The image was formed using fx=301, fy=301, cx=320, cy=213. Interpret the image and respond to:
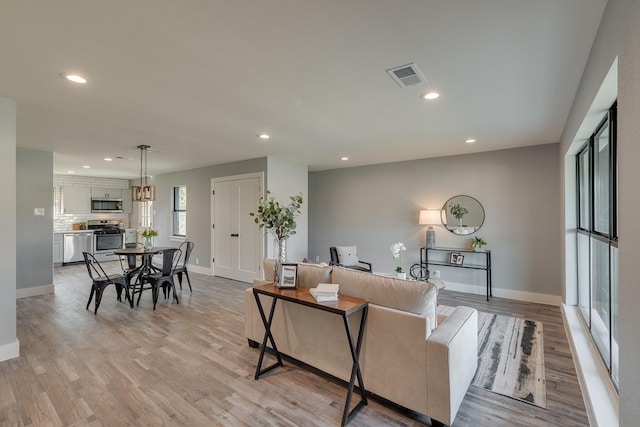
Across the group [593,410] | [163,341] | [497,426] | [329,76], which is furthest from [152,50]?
[593,410]

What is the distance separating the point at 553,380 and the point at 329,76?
10.1ft

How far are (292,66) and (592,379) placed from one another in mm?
3234

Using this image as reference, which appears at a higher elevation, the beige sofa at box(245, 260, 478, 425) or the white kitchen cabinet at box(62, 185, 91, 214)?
the white kitchen cabinet at box(62, 185, 91, 214)

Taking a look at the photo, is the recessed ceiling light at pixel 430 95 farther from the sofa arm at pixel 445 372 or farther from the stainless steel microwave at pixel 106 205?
the stainless steel microwave at pixel 106 205

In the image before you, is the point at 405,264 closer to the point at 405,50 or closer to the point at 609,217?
the point at 609,217

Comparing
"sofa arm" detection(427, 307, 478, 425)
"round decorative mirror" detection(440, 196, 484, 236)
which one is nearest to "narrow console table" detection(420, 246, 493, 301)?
"round decorative mirror" detection(440, 196, 484, 236)

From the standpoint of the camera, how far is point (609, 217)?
2273 millimetres

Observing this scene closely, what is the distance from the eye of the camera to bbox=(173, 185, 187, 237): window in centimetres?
770

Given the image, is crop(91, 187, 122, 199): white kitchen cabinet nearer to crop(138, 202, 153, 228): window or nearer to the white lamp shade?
crop(138, 202, 153, 228): window

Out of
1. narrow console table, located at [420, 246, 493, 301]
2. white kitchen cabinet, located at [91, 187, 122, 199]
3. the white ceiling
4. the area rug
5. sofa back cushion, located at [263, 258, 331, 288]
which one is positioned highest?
the white ceiling

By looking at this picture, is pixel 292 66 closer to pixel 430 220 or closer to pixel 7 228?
pixel 7 228

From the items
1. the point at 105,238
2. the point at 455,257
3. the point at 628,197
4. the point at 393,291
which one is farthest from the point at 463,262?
the point at 105,238

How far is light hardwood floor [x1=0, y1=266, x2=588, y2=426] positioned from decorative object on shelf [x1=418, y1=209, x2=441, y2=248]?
79.3 inches

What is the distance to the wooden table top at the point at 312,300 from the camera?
201 centimetres
